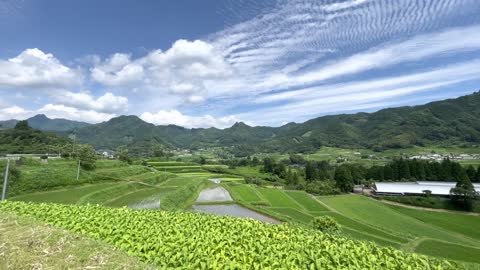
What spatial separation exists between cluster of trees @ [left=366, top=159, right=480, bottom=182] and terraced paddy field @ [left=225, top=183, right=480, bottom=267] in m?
28.7

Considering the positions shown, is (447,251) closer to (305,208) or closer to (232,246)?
(305,208)

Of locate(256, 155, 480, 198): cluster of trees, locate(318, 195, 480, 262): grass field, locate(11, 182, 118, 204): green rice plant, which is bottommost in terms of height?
locate(318, 195, 480, 262): grass field

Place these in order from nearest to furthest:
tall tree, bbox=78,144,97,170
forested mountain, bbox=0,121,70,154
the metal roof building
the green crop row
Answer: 1. the green crop row
2. tall tree, bbox=78,144,97,170
3. forested mountain, bbox=0,121,70,154
4. the metal roof building

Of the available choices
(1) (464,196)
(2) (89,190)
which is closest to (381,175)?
(1) (464,196)

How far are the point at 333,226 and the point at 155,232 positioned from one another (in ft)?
52.3

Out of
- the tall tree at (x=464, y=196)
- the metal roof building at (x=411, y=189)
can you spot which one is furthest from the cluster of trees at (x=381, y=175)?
the tall tree at (x=464, y=196)

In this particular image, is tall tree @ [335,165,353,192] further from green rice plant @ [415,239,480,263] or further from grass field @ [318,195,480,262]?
green rice plant @ [415,239,480,263]

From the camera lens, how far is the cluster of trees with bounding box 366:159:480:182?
3105 inches

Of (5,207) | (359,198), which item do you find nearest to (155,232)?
(5,207)

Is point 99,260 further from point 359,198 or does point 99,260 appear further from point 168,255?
point 359,198

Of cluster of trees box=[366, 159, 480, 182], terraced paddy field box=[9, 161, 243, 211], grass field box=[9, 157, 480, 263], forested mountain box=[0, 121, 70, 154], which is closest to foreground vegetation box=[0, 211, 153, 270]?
grass field box=[9, 157, 480, 263]

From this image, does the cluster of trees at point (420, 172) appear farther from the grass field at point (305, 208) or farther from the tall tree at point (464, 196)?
the grass field at point (305, 208)

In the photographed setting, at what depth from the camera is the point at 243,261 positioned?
489 cm

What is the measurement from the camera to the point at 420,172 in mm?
82500
